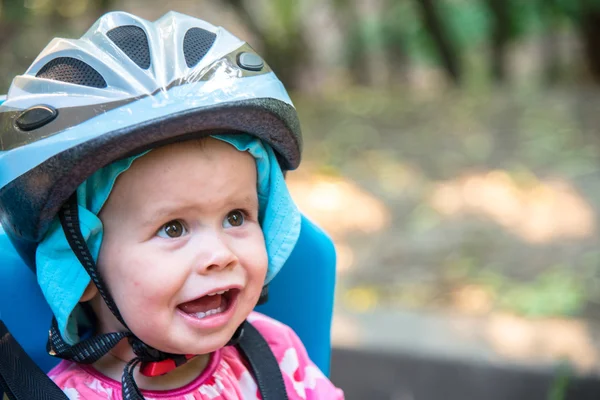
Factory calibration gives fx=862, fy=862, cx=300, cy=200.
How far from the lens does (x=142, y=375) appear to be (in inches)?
58.4

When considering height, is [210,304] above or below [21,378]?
above

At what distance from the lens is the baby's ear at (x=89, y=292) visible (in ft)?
4.78

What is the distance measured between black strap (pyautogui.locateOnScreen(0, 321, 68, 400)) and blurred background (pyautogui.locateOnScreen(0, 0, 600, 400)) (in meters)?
1.40

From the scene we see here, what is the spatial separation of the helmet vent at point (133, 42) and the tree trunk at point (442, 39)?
229 inches

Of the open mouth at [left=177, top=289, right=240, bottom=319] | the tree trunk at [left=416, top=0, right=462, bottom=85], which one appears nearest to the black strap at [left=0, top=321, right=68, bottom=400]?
the open mouth at [left=177, top=289, right=240, bottom=319]

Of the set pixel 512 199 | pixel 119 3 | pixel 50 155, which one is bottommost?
pixel 50 155

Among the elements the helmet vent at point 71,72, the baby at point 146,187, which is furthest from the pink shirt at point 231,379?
the helmet vent at point 71,72

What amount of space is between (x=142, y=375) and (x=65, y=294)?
0.20 m

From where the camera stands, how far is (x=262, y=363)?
1.60m

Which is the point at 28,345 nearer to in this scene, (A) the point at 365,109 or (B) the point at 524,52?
(A) the point at 365,109

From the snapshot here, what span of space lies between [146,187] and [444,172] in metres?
3.49

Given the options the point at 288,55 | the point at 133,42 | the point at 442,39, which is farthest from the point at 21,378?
the point at 442,39

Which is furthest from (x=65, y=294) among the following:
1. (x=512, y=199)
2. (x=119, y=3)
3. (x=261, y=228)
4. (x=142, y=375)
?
(x=119, y=3)

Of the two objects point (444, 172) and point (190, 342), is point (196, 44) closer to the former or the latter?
point (190, 342)
